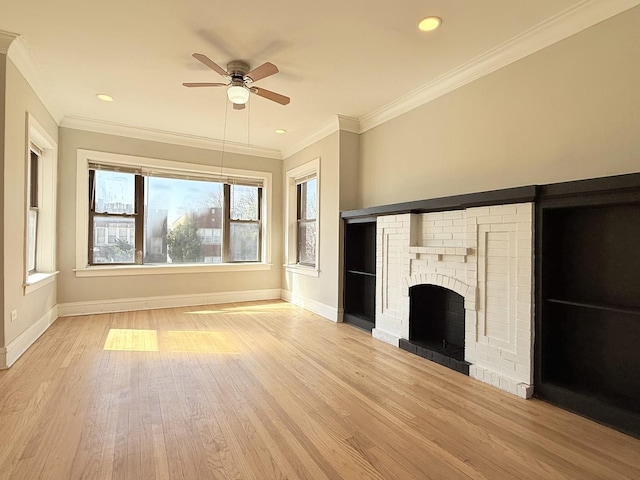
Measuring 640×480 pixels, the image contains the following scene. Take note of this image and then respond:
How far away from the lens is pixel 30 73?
3412mm

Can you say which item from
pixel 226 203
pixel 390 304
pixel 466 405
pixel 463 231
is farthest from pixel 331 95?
pixel 466 405

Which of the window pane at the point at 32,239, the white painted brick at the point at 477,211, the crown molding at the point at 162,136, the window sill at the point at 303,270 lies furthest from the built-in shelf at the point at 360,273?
the window pane at the point at 32,239

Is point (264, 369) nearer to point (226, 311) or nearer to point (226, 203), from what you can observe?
point (226, 311)

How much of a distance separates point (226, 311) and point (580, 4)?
5.28 meters

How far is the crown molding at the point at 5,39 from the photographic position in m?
2.82

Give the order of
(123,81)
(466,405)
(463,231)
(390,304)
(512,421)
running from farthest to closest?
(390,304)
(123,81)
(463,231)
(466,405)
(512,421)

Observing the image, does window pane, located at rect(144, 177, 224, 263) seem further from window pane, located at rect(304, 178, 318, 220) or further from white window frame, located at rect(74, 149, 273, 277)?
window pane, located at rect(304, 178, 318, 220)

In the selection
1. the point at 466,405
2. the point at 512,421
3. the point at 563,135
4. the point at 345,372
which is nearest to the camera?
the point at 512,421

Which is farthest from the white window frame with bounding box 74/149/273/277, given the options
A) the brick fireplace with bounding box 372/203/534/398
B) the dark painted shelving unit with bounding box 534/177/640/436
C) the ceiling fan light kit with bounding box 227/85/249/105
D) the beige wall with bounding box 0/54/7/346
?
the dark painted shelving unit with bounding box 534/177/640/436

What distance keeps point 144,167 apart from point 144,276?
175 cm

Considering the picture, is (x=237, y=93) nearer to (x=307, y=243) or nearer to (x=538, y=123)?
(x=538, y=123)

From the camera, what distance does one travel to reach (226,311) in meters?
5.34

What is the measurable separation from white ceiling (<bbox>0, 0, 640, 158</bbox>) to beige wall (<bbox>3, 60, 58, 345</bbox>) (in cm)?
32

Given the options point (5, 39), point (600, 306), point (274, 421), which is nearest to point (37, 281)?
point (5, 39)
